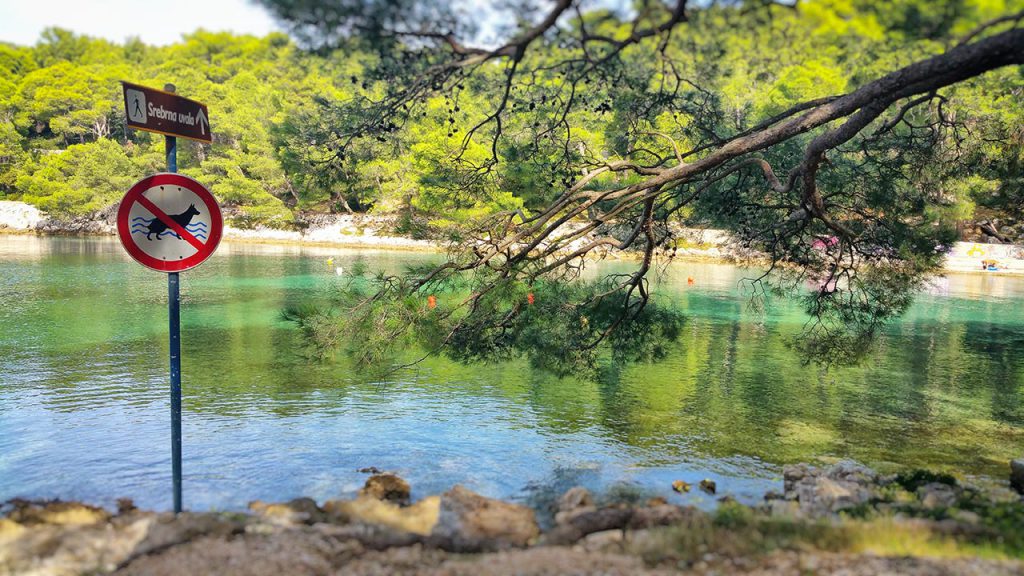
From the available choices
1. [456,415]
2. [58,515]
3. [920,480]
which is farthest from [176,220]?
[456,415]

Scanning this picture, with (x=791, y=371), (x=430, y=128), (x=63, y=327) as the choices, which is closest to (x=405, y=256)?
(x=430, y=128)

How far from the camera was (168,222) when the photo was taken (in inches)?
156

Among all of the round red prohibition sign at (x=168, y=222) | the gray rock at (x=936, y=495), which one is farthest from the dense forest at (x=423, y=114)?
the gray rock at (x=936, y=495)

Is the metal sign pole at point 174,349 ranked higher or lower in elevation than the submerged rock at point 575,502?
Result: higher

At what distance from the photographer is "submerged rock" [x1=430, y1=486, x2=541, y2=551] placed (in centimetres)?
363

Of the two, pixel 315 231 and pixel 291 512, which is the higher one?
pixel 315 231

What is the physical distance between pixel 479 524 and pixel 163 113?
2.77 m

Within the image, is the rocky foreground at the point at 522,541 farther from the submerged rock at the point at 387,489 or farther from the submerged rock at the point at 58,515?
the submerged rock at the point at 387,489

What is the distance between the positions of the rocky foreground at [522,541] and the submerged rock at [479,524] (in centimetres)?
1

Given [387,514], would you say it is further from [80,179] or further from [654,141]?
[80,179]

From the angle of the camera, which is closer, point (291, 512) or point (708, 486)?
point (291, 512)

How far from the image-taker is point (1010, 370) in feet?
42.0

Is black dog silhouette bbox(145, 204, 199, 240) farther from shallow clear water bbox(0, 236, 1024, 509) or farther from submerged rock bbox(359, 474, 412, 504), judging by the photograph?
shallow clear water bbox(0, 236, 1024, 509)

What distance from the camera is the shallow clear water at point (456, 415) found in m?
6.75
